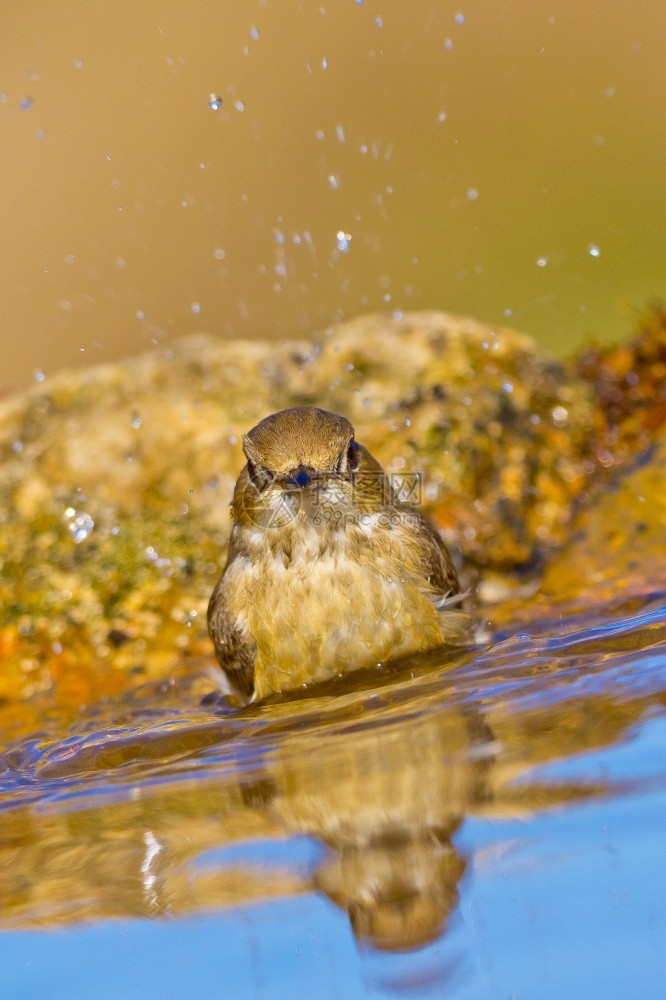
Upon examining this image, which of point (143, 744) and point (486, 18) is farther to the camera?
point (486, 18)

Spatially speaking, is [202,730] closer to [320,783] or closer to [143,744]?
[143,744]

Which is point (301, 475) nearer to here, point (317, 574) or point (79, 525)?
point (317, 574)

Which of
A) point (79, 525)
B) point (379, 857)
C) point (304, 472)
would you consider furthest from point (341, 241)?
point (379, 857)

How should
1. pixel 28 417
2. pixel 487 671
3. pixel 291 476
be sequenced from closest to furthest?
pixel 487 671, pixel 291 476, pixel 28 417

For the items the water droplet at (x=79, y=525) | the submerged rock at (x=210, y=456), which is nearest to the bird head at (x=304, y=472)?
the submerged rock at (x=210, y=456)

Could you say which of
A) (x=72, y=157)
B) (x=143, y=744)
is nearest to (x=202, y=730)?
(x=143, y=744)

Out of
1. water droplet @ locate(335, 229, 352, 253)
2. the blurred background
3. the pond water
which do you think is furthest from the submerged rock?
the blurred background

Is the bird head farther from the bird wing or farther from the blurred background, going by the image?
the blurred background

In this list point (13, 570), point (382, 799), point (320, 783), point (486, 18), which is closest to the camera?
point (382, 799)
